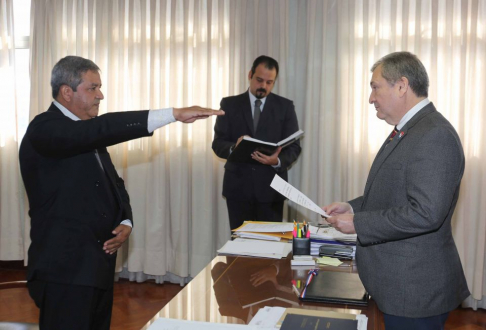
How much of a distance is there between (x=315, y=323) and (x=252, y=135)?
252 cm

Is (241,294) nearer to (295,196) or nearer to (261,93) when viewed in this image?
(295,196)

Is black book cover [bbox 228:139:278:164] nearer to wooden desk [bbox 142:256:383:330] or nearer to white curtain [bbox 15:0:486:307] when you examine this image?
white curtain [bbox 15:0:486:307]

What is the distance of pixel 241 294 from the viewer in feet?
6.04

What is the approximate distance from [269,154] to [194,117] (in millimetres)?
1607

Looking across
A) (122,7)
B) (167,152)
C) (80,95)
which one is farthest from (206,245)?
(80,95)

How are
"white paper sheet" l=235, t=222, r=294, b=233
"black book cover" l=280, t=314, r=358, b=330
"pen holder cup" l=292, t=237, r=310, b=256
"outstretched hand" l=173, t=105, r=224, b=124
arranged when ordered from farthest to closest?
"white paper sheet" l=235, t=222, r=294, b=233 → "pen holder cup" l=292, t=237, r=310, b=256 → "outstretched hand" l=173, t=105, r=224, b=124 → "black book cover" l=280, t=314, r=358, b=330

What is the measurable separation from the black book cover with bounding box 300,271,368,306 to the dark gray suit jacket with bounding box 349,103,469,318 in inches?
2.0

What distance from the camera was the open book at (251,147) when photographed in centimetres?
328

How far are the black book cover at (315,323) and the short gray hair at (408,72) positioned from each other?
888 millimetres

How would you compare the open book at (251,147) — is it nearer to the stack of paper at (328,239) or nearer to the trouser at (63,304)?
the stack of paper at (328,239)

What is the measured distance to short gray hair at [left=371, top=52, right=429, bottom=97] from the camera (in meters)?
1.88

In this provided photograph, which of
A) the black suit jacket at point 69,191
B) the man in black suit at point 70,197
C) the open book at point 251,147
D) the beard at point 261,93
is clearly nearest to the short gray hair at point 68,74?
the man in black suit at point 70,197

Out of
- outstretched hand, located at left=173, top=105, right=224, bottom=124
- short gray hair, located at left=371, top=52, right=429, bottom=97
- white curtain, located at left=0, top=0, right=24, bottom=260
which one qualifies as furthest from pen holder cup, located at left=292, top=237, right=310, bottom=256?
white curtain, located at left=0, top=0, right=24, bottom=260

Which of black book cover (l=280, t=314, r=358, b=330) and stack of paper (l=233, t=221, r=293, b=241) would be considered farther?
stack of paper (l=233, t=221, r=293, b=241)
